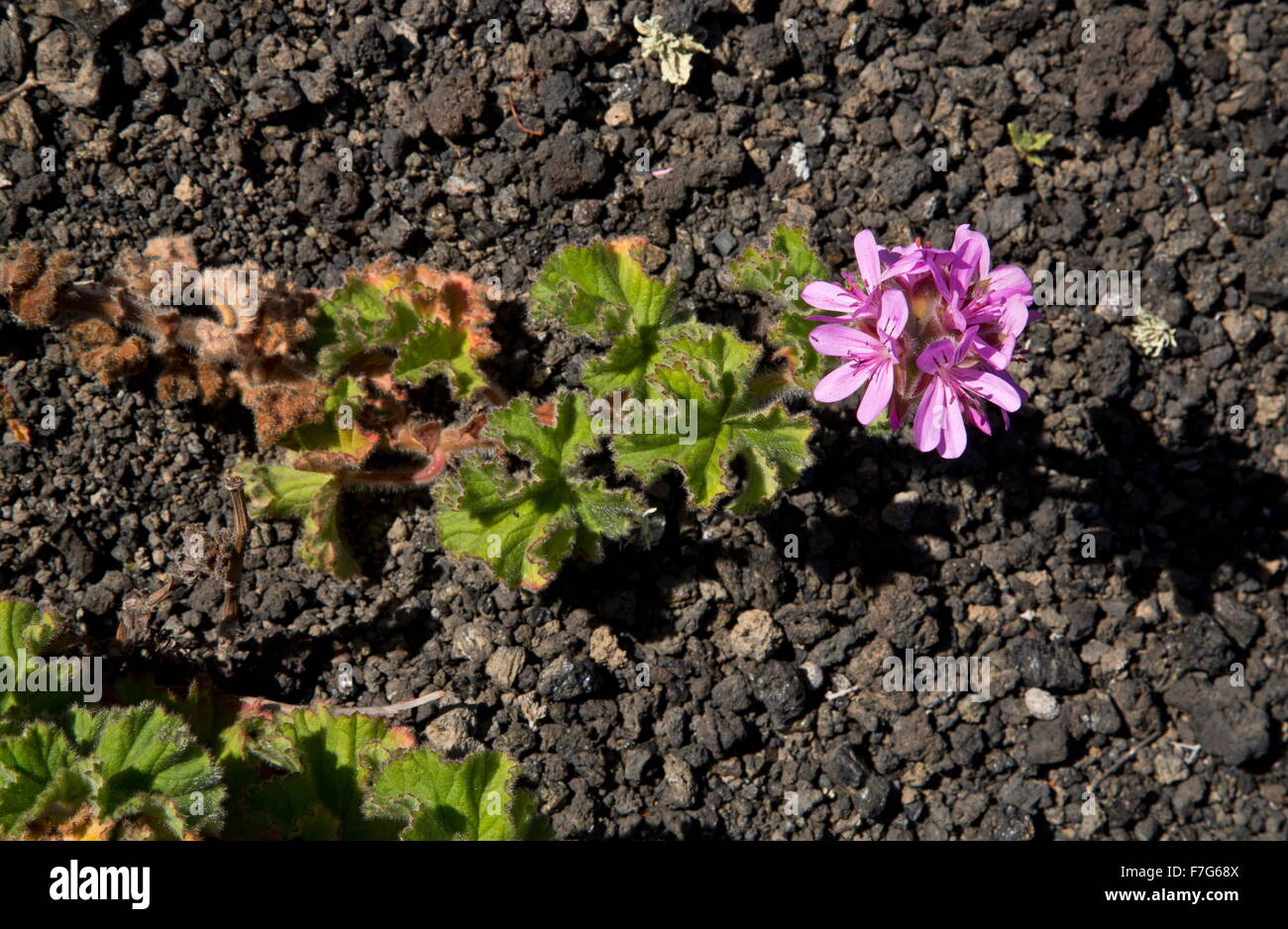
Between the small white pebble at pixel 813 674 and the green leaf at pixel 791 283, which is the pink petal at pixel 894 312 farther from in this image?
the small white pebble at pixel 813 674

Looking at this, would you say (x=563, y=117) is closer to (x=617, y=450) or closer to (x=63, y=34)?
(x=617, y=450)

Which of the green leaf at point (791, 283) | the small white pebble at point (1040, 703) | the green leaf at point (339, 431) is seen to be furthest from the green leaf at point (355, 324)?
the small white pebble at point (1040, 703)

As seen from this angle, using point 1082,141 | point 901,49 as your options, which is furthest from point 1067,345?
point 901,49

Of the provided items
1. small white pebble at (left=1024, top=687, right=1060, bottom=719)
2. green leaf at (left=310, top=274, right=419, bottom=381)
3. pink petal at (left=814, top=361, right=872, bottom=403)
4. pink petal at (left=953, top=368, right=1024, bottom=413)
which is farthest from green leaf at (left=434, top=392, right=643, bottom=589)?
small white pebble at (left=1024, top=687, right=1060, bottom=719)

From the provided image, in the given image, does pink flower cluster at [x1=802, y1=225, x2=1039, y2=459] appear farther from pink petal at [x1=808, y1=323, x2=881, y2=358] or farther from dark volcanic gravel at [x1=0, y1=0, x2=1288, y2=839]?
dark volcanic gravel at [x1=0, y1=0, x2=1288, y2=839]

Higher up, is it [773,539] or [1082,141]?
[1082,141]
